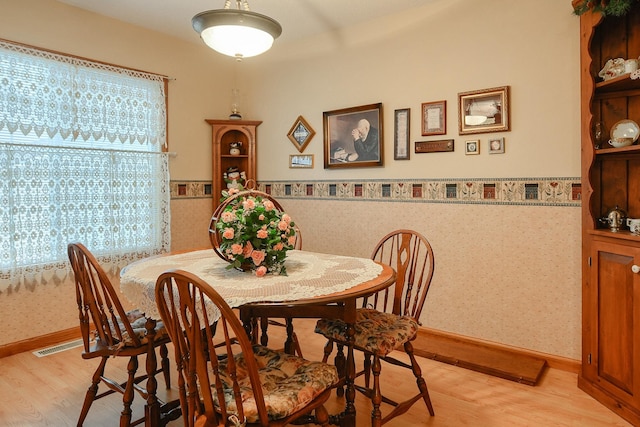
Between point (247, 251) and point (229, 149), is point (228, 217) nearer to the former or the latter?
point (247, 251)

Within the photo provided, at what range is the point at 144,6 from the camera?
322 cm

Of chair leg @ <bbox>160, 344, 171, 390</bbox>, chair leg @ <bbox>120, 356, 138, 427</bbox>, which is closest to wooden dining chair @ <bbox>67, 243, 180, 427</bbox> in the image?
chair leg @ <bbox>120, 356, 138, 427</bbox>

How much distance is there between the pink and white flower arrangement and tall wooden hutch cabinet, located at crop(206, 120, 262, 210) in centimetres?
Result: 224

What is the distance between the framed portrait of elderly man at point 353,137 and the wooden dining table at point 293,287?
148cm

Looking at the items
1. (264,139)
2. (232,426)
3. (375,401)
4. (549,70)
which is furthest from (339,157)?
(232,426)

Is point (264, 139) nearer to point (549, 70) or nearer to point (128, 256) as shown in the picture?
point (128, 256)

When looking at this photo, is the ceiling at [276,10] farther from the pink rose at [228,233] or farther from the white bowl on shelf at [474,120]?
the pink rose at [228,233]

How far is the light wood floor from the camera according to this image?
2.12 m

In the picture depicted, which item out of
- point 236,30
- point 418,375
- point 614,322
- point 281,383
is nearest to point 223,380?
point 281,383

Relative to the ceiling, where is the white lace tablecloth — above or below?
below

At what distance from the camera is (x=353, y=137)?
3598 millimetres

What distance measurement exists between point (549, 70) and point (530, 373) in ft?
6.13

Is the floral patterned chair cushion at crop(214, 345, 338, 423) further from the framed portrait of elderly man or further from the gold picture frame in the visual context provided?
the gold picture frame

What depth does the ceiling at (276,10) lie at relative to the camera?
10.4 feet
